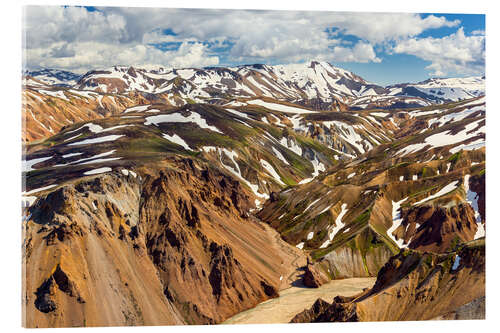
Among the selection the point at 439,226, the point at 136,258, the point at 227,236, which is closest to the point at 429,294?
the point at 439,226

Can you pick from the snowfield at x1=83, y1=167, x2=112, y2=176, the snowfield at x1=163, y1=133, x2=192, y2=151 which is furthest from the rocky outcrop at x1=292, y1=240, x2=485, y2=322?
the snowfield at x1=163, y1=133, x2=192, y2=151

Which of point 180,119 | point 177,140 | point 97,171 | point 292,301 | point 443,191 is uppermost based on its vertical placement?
point 180,119

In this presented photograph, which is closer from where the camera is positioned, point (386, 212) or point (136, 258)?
point (136, 258)

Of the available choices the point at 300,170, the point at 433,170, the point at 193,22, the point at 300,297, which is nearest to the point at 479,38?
the point at 193,22

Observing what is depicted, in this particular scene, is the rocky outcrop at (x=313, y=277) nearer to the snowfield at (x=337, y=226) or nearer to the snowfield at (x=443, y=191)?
the snowfield at (x=337, y=226)

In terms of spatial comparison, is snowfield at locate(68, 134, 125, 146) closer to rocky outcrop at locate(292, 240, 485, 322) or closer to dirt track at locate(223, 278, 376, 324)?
dirt track at locate(223, 278, 376, 324)

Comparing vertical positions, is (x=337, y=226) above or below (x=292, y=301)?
above

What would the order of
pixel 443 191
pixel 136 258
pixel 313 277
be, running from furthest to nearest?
pixel 443 191, pixel 313 277, pixel 136 258

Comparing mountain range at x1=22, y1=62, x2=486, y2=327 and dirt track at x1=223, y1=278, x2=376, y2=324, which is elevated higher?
mountain range at x1=22, y1=62, x2=486, y2=327

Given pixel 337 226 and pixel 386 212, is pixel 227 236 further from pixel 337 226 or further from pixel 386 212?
pixel 386 212
